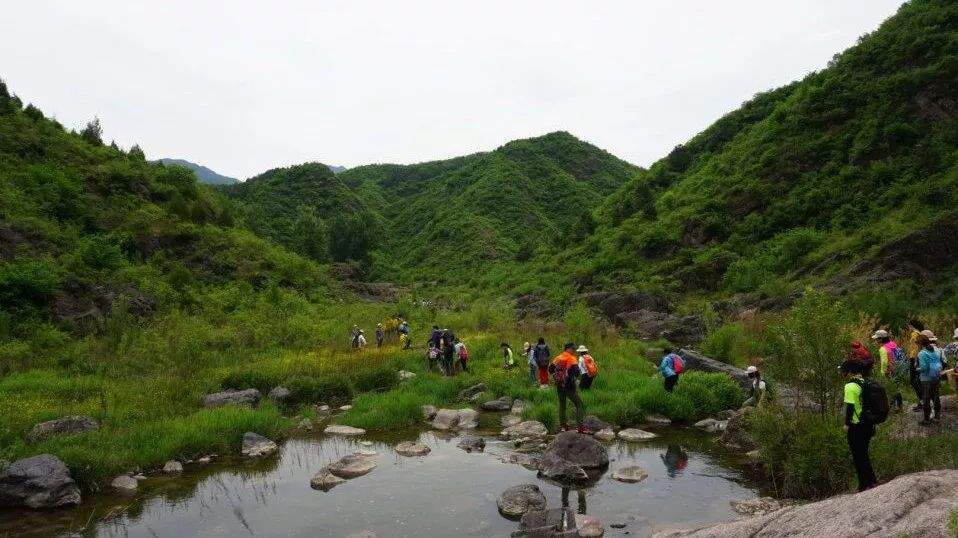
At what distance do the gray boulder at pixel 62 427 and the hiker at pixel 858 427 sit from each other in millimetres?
16207

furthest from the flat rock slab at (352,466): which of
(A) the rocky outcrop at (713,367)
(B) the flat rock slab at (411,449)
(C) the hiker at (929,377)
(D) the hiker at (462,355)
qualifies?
(C) the hiker at (929,377)

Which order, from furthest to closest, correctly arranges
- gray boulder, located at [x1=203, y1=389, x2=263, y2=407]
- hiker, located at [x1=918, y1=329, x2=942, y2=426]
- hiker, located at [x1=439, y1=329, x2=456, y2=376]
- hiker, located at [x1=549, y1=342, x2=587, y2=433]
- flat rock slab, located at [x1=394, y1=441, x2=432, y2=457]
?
1. hiker, located at [x1=439, y1=329, x2=456, y2=376]
2. gray boulder, located at [x1=203, y1=389, x2=263, y2=407]
3. hiker, located at [x1=549, y1=342, x2=587, y2=433]
4. flat rock slab, located at [x1=394, y1=441, x2=432, y2=457]
5. hiker, located at [x1=918, y1=329, x2=942, y2=426]

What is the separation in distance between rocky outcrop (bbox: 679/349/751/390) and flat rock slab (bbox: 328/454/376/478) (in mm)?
11716

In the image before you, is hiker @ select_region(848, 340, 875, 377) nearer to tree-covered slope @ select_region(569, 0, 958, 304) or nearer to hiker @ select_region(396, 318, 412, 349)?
hiker @ select_region(396, 318, 412, 349)

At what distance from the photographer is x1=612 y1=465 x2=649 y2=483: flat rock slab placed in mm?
12070

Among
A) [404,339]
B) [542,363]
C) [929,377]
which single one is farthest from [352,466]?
[404,339]

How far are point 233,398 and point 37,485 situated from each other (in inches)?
261

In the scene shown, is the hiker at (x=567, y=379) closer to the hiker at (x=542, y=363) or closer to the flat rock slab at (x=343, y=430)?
the hiker at (x=542, y=363)

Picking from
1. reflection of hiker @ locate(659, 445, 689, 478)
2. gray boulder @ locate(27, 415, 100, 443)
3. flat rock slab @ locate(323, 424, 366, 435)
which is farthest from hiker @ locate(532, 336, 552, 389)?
gray boulder @ locate(27, 415, 100, 443)

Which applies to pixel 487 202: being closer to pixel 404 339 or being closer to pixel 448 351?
pixel 404 339

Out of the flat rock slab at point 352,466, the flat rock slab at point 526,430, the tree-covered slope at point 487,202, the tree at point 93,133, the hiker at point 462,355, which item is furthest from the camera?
the tree-covered slope at point 487,202

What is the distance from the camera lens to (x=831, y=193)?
139 feet

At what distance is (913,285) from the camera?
83.4 ft

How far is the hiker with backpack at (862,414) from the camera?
8.35 m
